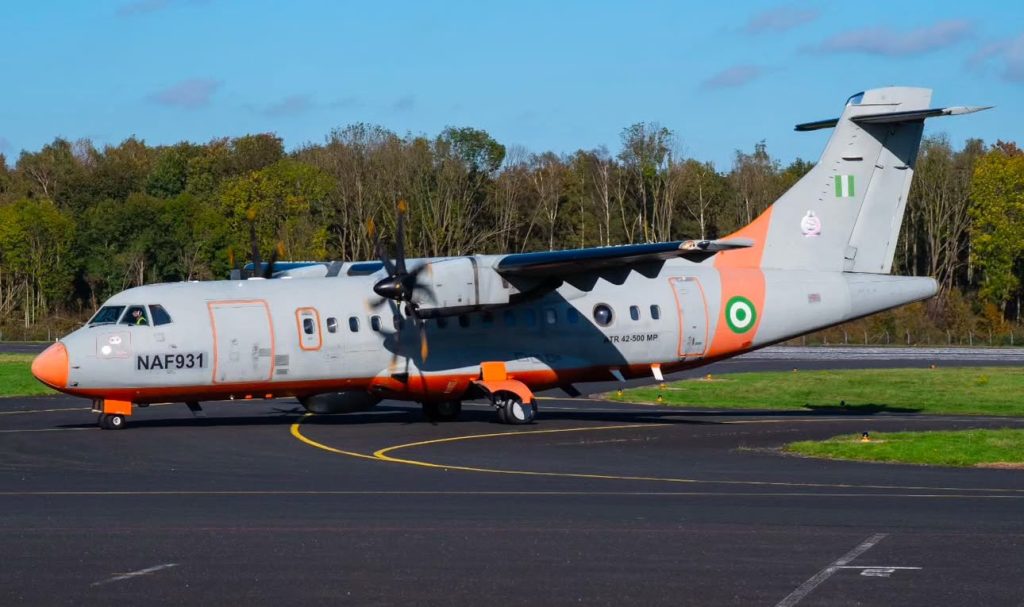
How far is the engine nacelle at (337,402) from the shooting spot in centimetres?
2720

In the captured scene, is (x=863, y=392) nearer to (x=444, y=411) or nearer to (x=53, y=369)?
(x=444, y=411)

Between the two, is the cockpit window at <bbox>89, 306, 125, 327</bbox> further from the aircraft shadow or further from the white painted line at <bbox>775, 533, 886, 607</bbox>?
the white painted line at <bbox>775, 533, 886, 607</bbox>

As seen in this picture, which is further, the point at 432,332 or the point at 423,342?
the point at 432,332

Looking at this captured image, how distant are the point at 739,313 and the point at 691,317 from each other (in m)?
1.12

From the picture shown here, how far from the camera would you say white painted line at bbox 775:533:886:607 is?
9688 mm

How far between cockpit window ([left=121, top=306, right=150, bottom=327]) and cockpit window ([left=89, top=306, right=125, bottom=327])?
0.54 ft

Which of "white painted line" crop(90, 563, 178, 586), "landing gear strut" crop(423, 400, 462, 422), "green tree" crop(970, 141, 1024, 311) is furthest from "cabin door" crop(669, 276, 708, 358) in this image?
"green tree" crop(970, 141, 1024, 311)

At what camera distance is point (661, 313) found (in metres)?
28.4

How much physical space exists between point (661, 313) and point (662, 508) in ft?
46.1

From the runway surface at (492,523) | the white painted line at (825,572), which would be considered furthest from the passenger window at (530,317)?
the white painted line at (825,572)

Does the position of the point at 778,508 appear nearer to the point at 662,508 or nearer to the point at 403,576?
the point at 662,508

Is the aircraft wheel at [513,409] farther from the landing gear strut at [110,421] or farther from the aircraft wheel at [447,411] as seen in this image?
the landing gear strut at [110,421]

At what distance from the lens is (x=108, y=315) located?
83.4 feet

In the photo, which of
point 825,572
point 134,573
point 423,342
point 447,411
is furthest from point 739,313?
point 134,573
